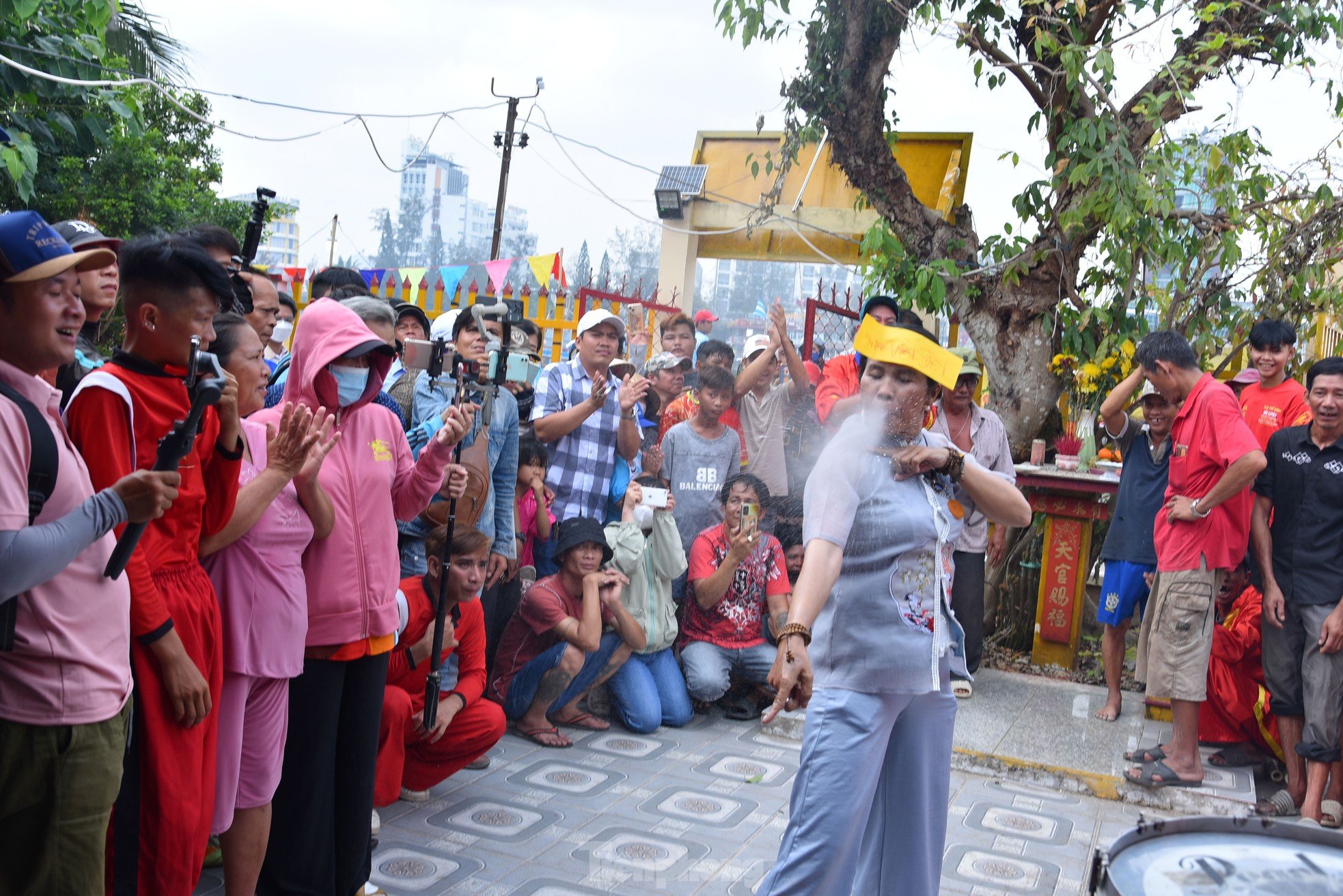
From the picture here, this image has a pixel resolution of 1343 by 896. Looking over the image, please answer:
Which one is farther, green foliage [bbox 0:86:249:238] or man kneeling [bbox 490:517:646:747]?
green foliage [bbox 0:86:249:238]

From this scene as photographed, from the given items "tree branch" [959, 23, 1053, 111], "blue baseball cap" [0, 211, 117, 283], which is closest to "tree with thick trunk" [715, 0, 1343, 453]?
"tree branch" [959, 23, 1053, 111]

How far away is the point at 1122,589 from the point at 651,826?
3.14 m

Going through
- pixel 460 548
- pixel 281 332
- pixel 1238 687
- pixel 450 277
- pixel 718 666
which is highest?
pixel 450 277

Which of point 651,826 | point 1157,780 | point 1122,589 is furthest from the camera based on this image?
point 1122,589

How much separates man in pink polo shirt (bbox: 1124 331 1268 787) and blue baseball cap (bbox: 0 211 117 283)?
4.94 meters

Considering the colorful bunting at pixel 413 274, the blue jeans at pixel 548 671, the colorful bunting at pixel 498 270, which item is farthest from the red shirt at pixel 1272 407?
the colorful bunting at pixel 413 274

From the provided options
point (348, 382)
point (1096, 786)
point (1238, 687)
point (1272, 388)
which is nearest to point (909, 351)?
point (348, 382)

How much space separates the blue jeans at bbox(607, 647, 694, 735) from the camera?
19.3 ft

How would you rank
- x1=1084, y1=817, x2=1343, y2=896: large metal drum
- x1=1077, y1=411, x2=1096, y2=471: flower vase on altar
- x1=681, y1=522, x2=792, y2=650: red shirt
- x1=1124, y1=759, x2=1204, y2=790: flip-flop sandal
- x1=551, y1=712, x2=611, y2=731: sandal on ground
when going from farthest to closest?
x1=1077, y1=411, x2=1096, y2=471: flower vase on altar, x1=681, y1=522, x2=792, y2=650: red shirt, x1=551, y1=712, x2=611, y2=731: sandal on ground, x1=1124, y1=759, x2=1204, y2=790: flip-flop sandal, x1=1084, y1=817, x2=1343, y2=896: large metal drum

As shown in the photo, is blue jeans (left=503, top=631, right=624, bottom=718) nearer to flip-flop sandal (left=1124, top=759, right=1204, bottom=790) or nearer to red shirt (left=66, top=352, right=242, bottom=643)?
flip-flop sandal (left=1124, top=759, right=1204, bottom=790)

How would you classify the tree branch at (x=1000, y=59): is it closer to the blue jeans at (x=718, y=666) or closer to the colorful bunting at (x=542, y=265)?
the blue jeans at (x=718, y=666)

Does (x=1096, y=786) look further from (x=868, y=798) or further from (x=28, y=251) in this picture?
(x=28, y=251)

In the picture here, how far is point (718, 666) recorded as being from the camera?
6.23m

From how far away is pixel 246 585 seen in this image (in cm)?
319
